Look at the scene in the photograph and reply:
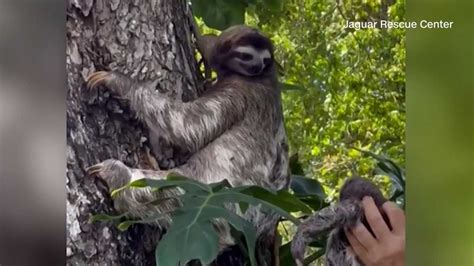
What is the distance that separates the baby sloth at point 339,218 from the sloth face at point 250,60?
299 millimetres

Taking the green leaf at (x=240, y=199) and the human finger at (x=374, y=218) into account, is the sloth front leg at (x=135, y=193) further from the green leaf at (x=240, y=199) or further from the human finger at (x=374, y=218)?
the human finger at (x=374, y=218)

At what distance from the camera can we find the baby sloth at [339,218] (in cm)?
135

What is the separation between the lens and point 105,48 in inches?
53.3

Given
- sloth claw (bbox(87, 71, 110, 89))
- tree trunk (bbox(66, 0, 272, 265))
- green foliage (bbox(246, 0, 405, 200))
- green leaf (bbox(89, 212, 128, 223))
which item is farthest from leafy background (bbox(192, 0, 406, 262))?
green leaf (bbox(89, 212, 128, 223))

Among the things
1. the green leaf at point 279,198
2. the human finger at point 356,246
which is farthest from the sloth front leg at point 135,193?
the human finger at point 356,246

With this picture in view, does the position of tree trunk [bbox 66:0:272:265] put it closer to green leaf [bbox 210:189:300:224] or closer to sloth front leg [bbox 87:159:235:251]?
sloth front leg [bbox 87:159:235:251]

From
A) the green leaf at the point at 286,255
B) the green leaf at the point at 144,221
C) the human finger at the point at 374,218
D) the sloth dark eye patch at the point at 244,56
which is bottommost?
the green leaf at the point at 286,255

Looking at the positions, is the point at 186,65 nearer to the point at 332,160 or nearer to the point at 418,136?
the point at 332,160

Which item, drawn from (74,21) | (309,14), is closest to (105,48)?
(74,21)

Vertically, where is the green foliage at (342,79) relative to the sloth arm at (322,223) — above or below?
above

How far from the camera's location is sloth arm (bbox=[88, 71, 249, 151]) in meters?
1.35

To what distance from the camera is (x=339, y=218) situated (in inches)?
53.3

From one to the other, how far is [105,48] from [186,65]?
0.17 meters

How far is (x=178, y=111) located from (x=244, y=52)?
7.2 inches
